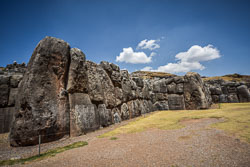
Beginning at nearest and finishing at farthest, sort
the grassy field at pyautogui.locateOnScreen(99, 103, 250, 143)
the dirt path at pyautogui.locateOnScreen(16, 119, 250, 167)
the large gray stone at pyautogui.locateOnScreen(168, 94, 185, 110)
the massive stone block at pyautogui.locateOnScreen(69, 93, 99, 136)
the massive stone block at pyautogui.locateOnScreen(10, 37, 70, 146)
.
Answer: the dirt path at pyautogui.locateOnScreen(16, 119, 250, 167) → the grassy field at pyautogui.locateOnScreen(99, 103, 250, 143) → the massive stone block at pyautogui.locateOnScreen(10, 37, 70, 146) → the massive stone block at pyautogui.locateOnScreen(69, 93, 99, 136) → the large gray stone at pyautogui.locateOnScreen(168, 94, 185, 110)

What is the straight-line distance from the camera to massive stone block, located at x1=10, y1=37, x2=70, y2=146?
6449 millimetres

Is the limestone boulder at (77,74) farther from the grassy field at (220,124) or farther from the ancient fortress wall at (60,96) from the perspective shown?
the grassy field at (220,124)

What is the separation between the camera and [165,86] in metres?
21.0

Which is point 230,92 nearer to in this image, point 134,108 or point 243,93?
point 243,93

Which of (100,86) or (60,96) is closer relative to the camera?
(60,96)

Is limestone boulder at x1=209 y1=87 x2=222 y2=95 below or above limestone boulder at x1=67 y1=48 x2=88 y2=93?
below

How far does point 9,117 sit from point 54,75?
18.5ft

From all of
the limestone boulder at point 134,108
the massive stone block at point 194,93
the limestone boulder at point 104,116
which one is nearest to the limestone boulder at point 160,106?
the massive stone block at point 194,93

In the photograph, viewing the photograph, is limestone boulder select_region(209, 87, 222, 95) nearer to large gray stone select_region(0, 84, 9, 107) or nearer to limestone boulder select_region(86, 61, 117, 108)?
limestone boulder select_region(86, 61, 117, 108)

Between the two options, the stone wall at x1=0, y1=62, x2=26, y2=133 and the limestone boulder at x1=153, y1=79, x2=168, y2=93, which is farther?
the limestone boulder at x1=153, y1=79, x2=168, y2=93

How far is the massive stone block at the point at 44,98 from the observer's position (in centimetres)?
645

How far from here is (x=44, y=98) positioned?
712 cm

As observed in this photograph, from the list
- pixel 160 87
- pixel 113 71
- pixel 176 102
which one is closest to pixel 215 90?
pixel 176 102

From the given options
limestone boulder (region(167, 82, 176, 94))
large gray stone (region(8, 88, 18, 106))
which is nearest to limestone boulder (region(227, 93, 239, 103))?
limestone boulder (region(167, 82, 176, 94))
